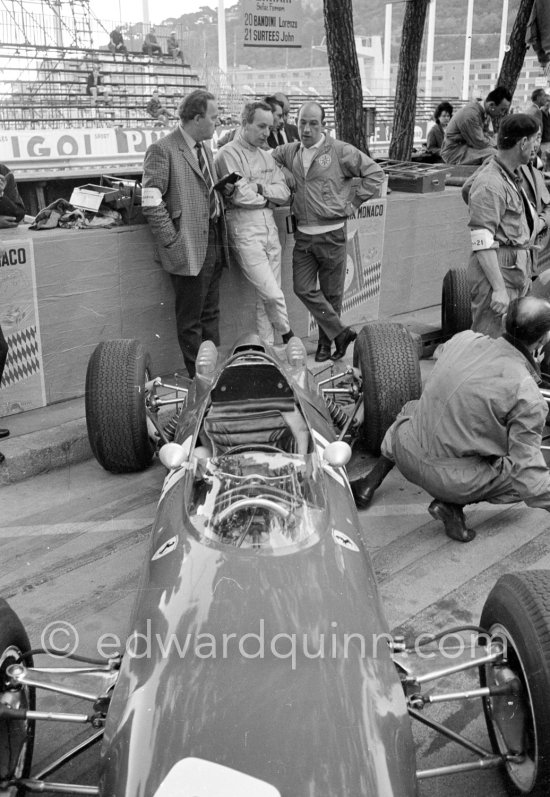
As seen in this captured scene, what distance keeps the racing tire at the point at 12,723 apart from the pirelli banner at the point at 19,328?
339 cm

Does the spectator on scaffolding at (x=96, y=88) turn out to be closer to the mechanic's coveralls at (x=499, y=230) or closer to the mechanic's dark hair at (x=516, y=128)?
the mechanic's coveralls at (x=499, y=230)

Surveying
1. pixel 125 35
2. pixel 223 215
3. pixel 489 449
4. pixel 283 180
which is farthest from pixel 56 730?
pixel 125 35

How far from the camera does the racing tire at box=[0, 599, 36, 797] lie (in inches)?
106

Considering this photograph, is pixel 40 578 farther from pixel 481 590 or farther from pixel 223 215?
pixel 223 215

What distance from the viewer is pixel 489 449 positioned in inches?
169

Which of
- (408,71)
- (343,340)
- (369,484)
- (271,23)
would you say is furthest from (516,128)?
(408,71)

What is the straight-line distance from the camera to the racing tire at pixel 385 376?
207 inches

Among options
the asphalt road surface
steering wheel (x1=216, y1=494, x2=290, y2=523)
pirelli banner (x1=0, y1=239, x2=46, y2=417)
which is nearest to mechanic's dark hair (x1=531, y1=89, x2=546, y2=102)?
the asphalt road surface

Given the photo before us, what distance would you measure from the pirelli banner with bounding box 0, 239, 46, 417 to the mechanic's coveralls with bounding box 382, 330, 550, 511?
2.85 metres

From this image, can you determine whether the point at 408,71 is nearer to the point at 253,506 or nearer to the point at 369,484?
the point at 369,484

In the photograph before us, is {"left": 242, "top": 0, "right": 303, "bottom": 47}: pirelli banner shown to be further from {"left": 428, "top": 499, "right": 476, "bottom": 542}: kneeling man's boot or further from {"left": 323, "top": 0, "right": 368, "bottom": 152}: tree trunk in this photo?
{"left": 428, "top": 499, "right": 476, "bottom": 542}: kneeling man's boot

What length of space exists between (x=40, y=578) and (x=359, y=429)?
2241mm

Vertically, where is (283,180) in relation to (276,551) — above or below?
above

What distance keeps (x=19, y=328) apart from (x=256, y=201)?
2171 mm
